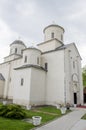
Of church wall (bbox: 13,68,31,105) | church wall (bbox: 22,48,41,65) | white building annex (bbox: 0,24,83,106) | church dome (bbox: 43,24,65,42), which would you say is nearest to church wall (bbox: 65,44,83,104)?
white building annex (bbox: 0,24,83,106)

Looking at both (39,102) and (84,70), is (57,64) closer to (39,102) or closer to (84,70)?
(39,102)

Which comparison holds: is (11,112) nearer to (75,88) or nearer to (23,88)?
(23,88)

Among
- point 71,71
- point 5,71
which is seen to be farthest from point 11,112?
point 5,71

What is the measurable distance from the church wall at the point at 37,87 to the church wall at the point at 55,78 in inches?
33.2

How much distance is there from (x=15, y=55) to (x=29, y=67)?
11420mm

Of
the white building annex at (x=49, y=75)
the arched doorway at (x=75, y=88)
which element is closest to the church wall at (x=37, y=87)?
the white building annex at (x=49, y=75)

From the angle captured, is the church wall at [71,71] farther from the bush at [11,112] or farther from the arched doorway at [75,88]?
the bush at [11,112]

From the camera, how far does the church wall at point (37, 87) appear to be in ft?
58.3

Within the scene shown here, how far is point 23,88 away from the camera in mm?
18297

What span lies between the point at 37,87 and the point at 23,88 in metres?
2.13

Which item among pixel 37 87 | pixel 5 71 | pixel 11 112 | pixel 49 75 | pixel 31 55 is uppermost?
pixel 31 55

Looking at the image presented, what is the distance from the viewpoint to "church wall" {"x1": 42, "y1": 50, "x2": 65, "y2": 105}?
18.7 meters

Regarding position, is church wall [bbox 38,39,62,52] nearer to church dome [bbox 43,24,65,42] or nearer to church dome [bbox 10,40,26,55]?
church dome [bbox 43,24,65,42]

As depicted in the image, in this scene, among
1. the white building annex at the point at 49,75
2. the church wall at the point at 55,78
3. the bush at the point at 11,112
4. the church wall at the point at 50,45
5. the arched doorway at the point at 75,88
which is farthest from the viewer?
the church wall at the point at 50,45
